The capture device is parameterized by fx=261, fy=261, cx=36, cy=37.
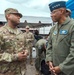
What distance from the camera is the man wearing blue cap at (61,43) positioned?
3.26 m

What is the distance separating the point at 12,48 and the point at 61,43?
0.80 m

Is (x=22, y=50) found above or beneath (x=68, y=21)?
beneath

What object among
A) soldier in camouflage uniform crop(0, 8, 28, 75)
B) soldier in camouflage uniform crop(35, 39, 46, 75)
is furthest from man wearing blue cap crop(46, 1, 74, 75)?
soldier in camouflage uniform crop(35, 39, 46, 75)

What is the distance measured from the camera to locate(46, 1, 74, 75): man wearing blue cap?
326 cm

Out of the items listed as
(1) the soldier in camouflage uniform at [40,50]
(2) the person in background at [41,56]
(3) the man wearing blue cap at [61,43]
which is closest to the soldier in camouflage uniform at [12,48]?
(3) the man wearing blue cap at [61,43]

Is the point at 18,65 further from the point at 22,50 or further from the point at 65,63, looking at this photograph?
the point at 65,63

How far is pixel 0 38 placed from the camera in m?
3.73

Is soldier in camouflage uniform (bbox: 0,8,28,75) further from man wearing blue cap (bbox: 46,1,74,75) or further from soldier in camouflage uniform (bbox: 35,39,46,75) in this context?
soldier in camouflage uniform (bbox: 35,39,46,75)

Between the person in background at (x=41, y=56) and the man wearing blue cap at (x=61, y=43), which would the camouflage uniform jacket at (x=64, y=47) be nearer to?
the man wearing blue cap at (x=61, y=43)

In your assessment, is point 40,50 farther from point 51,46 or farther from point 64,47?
point 64,47

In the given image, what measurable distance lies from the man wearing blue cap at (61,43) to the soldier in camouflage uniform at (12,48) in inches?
18.6

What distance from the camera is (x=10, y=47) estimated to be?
3807 millimetres

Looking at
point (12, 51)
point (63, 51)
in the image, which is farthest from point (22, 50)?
point (63, 51)

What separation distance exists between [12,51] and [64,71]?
92 cm
